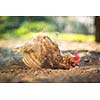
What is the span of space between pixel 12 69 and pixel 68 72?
0.46m

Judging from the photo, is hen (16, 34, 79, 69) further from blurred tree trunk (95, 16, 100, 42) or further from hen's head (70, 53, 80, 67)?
blurred tree trunk (95, 16, 100, 42)

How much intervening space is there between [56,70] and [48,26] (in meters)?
0.36

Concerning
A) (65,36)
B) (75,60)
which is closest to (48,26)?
(65,36)

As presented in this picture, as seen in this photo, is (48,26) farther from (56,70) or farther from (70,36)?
(56,70)

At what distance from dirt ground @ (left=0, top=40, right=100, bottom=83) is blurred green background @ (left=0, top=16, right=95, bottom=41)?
0.06 m

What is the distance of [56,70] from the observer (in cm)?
331

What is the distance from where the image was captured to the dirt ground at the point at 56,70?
10.8 feet

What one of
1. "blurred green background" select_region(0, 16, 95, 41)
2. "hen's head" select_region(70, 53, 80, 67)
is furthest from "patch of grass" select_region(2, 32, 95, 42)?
"hen's head" select_region(70, 53, 80, 67)

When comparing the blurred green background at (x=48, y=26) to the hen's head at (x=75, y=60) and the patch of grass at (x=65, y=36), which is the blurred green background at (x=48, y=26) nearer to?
the patch of grass at (x=65, y=36)

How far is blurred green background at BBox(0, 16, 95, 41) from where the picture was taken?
331cm

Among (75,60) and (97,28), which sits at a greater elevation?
(97,28)

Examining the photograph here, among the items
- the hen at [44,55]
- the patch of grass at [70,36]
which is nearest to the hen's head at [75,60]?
the hen at [44,55]
